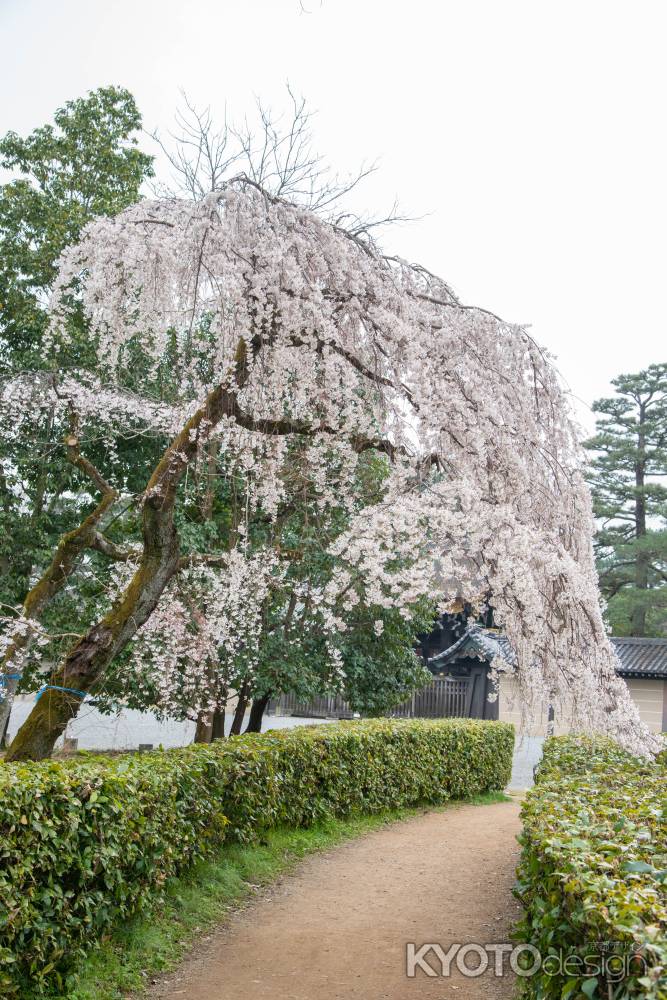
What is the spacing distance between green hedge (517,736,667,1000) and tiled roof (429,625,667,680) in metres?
14.2

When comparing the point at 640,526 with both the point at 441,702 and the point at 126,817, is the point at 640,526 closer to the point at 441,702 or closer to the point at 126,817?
the point at 441,702

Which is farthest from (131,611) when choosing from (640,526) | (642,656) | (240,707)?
(640,526)

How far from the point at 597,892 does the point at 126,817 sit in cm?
273

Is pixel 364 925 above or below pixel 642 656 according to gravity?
below

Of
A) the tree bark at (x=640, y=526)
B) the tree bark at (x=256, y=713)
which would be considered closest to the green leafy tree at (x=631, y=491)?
the tree bark at (x=640, y=526)

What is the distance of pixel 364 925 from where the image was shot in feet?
18.1

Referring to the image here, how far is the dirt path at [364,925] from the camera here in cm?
441

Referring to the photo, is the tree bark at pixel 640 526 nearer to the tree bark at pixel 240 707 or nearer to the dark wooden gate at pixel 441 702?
the dark wooden gate at pixel 441 702

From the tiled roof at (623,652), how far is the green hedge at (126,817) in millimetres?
10801

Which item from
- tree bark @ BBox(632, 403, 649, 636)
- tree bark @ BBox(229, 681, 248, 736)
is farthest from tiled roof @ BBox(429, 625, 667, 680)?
tree bark @ BBox(229, 681, 248, 736)

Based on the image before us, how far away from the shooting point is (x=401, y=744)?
9.99 m

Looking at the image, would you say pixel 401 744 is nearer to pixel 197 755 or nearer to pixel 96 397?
pixel 197 755

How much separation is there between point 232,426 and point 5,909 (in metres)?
3.74

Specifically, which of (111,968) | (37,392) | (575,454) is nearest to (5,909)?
(111,968)
